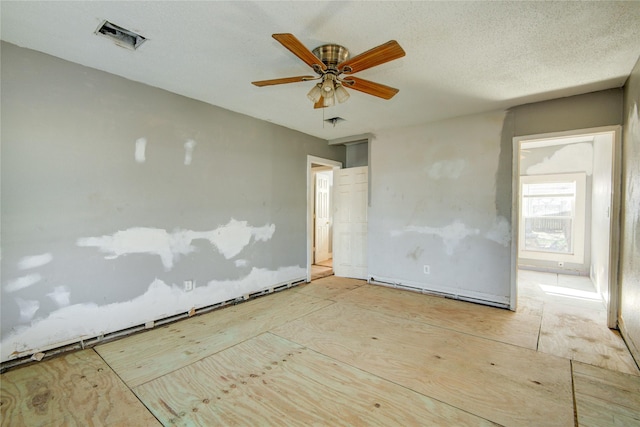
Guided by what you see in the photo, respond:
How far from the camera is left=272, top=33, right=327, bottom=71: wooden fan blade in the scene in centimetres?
169

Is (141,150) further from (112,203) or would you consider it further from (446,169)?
(446,169)

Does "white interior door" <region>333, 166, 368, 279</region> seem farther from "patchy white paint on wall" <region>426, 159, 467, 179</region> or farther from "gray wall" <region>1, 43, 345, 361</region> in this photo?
"gray wall" <region>1, 43, 345, 361</region>

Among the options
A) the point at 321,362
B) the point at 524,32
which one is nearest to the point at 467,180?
the point at 524,32

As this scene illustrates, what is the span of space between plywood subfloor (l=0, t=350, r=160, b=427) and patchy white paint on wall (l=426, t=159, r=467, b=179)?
14.0ft

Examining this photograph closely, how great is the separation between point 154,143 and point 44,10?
1.33 metres

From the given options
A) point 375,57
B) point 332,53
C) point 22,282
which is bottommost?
point 22,282

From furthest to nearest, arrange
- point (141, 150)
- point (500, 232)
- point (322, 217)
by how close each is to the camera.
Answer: point (322, 217) → point (500, 232) → point (141, 150)

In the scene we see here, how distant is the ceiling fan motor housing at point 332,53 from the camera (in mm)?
2248

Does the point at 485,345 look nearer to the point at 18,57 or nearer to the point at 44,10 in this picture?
the point at 44,10

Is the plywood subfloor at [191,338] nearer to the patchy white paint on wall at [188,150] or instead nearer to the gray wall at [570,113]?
the patchy white paint on wall at [188,150]

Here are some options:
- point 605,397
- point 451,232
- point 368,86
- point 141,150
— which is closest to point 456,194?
point 451,232

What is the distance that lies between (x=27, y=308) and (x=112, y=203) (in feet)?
3.52

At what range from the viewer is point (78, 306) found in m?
2.61

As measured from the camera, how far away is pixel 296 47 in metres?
1.83
